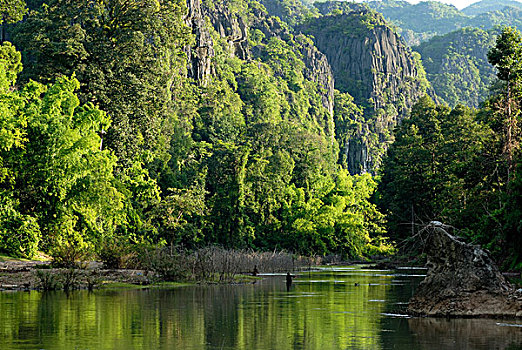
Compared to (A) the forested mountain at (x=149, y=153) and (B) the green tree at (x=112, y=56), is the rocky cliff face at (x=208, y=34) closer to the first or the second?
(A) the forested mountain at (x=149, y=153)

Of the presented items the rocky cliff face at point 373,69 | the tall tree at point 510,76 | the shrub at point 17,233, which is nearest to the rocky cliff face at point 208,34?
the rocky cliff face at point 373,69

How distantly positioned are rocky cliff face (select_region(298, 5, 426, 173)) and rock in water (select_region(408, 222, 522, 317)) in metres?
145

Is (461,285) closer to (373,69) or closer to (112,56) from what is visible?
(112,56)

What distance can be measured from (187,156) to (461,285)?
62.8 m

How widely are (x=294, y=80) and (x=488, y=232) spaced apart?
118072mm

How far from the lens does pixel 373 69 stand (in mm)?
181250

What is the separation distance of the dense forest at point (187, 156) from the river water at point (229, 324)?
326 centimetres

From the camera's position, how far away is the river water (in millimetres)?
13664

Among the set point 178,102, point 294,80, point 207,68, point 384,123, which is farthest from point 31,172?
point 384,123

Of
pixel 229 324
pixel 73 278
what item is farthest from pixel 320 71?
pixel 229 324

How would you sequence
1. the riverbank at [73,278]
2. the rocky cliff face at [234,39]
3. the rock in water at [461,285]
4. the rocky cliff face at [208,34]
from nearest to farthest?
1. the rock in water at [461,285]
2. the riverbank at [73,278]
3. the rocky cliff face at [208,34]
4. the rocky cliff face at [234,39]

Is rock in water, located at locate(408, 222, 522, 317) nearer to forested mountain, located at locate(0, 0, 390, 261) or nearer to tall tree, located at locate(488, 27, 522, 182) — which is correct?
forested mountain, located at locate(0, 0, 390, 261)

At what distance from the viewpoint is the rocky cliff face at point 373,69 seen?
17475 centimetres

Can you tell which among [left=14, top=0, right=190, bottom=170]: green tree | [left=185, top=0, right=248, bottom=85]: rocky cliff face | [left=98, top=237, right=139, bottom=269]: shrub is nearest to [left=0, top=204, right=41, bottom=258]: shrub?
[left=98, top=237, right=139, bottom=269]: shrub
